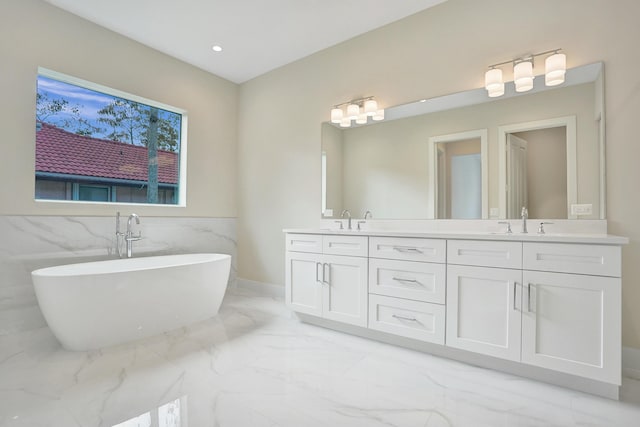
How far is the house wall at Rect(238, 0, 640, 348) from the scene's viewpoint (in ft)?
6.50

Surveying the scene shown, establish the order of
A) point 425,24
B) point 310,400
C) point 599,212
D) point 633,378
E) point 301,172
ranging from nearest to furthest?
point 310,400, point 633,378, point 599,212, point 425,24, point 301,172

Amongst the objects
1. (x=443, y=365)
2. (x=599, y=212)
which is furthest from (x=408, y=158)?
(x=443, y=365)

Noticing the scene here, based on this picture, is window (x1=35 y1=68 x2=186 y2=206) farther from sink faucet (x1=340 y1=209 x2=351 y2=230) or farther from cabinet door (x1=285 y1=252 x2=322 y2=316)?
sink faucet (x1=340 y1=209 x2=351 y2=230)

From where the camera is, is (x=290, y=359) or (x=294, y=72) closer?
(x=290, y=359)

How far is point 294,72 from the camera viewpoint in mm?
3684

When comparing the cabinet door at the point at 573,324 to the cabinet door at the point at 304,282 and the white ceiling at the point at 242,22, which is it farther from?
the white ceiling at the point at 242,22

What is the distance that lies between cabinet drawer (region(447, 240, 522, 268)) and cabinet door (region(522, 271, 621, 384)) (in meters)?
0.11

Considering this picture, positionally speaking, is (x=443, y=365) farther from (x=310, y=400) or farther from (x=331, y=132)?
(x=331, y=132)

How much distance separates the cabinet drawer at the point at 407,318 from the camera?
2.09m

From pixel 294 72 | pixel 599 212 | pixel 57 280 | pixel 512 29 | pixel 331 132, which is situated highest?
pixel 294 72

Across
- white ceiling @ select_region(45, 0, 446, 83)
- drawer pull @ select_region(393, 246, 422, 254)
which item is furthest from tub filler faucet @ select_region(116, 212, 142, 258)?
drawer pull @ select_region(393, 246, 422, 254)

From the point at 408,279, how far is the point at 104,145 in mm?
3259

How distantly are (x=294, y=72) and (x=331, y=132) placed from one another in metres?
0.95

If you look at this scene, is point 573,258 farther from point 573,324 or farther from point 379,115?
point 379,115
